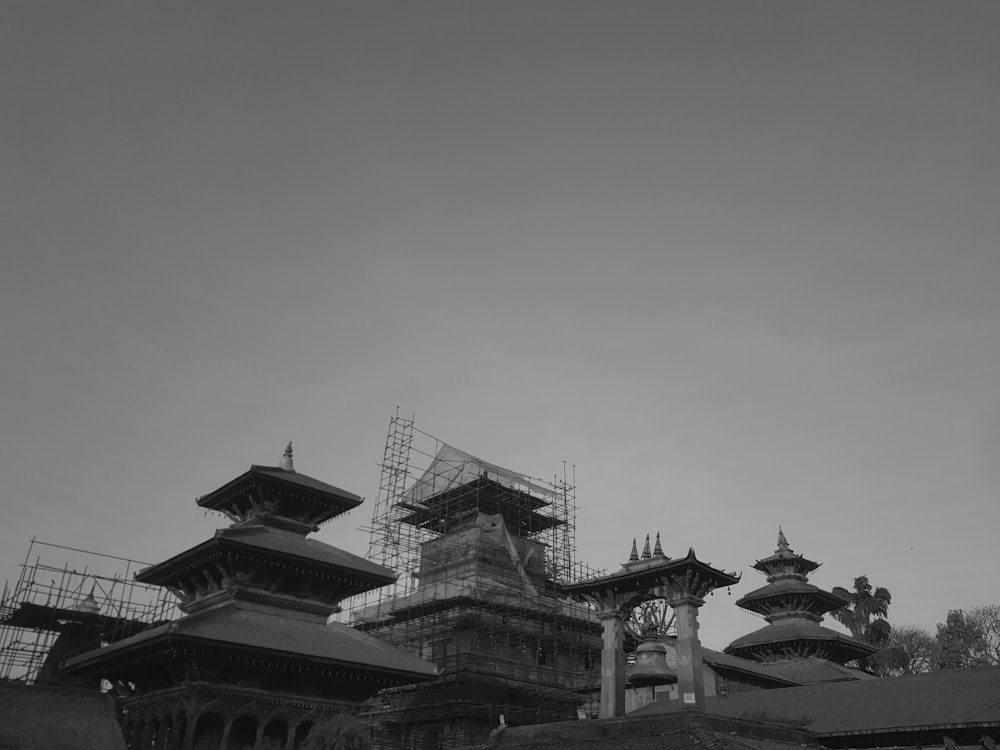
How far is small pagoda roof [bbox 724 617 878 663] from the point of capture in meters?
49.3

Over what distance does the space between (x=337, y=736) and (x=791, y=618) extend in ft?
120

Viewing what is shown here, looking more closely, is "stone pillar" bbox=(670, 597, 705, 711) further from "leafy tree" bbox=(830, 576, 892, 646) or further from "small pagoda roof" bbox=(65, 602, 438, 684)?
"leafy tree" bbox=(830, 576, 892, 646)

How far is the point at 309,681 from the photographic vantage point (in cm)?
2953

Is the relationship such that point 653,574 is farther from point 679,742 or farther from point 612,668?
point 679,742

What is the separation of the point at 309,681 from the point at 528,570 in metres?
26.8

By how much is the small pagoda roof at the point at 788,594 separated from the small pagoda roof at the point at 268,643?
1205 inches

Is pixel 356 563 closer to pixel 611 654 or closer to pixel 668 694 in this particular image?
pixel 611 654

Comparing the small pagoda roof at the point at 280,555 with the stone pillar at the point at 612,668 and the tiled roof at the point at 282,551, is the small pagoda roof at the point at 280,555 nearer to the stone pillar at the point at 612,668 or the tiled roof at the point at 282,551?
the tiled roof at the point at 282,551

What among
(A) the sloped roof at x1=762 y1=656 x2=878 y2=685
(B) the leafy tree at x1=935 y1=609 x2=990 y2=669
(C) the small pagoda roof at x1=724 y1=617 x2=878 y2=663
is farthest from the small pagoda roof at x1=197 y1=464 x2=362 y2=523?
(B) the leafy tree at x1=935 y1=609 x2=990 y2=669

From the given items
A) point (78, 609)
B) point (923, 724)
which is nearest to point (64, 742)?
point (78, 609)

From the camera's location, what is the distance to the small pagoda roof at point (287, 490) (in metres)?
34.8

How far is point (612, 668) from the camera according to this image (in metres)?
28.2

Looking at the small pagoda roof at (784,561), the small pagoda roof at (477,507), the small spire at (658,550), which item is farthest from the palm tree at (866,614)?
the small spire at (658,550)

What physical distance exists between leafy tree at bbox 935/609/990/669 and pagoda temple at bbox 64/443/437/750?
156 ft
